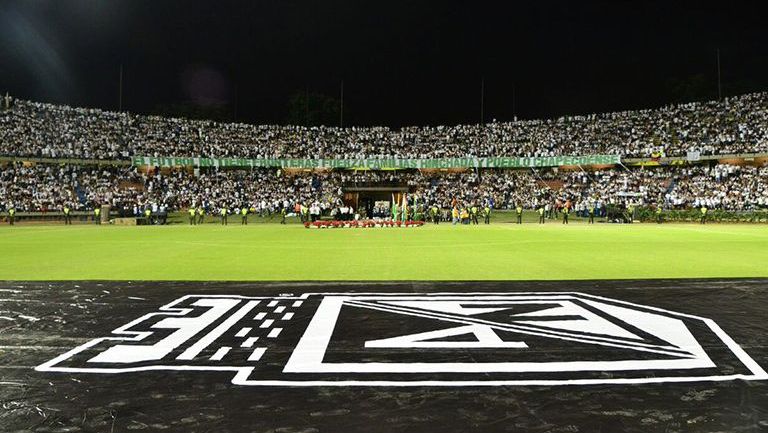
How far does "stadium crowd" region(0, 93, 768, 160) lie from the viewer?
55156mm

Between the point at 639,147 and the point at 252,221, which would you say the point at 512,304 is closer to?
the point at 252,221

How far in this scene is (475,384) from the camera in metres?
4.29

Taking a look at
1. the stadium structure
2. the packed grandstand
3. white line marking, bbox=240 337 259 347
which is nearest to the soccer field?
the stadium structure

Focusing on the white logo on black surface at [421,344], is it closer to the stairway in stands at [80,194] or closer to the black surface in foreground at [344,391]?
the black surface in foreground at [344,391]

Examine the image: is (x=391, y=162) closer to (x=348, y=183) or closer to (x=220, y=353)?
(x=348, y=183)

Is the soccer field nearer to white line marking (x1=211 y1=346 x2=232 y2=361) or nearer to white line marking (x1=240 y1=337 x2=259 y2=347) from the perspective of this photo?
white line marking (x1=240 y1=337 x2=259 y2=347)

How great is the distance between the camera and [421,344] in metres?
5.51

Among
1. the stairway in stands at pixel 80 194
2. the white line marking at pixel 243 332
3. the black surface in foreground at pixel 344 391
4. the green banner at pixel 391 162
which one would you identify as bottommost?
the black surface in foreground at pixel 344 391

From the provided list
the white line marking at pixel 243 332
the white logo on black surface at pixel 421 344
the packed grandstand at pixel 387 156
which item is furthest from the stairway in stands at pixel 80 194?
the white line marking at pixel 243 332

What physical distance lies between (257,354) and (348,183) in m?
58.6

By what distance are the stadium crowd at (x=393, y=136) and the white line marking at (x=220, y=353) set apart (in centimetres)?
5812

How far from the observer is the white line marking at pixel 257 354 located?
16.4ft

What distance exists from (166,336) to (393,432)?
354 centimetres

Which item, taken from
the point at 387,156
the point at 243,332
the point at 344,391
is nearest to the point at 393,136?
the point at 387,156
